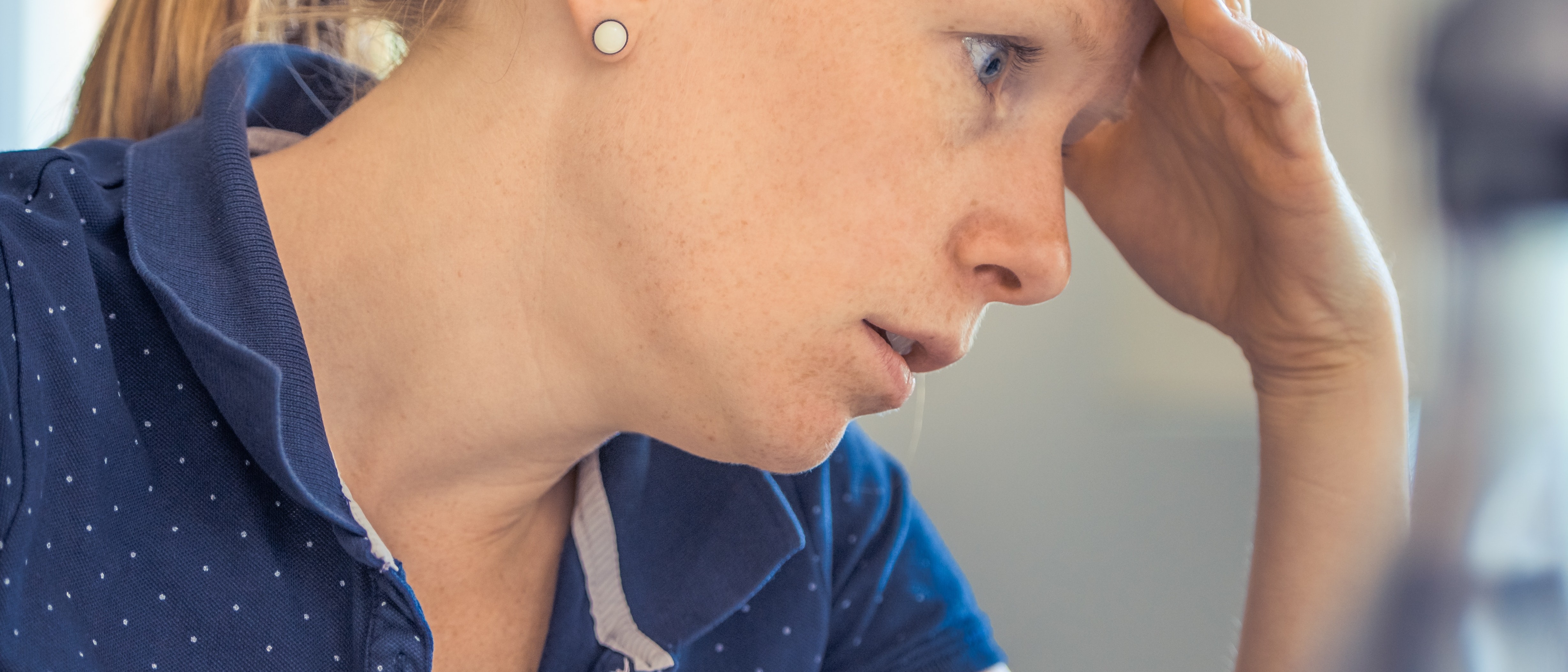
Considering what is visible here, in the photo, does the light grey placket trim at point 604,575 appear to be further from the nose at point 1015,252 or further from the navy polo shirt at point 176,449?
the nose at point 1015,252

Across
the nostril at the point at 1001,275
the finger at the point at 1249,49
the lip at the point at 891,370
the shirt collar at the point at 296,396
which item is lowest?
the shirt collar at the point at 296,396

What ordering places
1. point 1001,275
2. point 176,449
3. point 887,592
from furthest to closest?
point 887,592, point 1001,275, point 176,449

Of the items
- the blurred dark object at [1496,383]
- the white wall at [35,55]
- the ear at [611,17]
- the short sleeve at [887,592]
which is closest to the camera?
the blurred dark object at [1496,383]

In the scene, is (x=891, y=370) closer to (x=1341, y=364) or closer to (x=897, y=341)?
(x=897, y=341)

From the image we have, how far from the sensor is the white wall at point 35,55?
174 centimetres

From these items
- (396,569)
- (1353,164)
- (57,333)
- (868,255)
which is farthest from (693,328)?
(1353,164)

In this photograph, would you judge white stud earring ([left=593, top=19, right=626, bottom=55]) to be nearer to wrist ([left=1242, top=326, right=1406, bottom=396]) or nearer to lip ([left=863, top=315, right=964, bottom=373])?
lip ([left=863, top=315, right=964, bottom=373])

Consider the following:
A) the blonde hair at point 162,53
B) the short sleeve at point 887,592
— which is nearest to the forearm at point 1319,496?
the short sleeve at point 887,592

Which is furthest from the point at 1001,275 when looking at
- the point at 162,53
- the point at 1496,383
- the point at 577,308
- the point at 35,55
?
the point at 35,55

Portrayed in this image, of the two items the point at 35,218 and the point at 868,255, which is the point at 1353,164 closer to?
the point at 868,255

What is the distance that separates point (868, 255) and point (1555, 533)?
438mm

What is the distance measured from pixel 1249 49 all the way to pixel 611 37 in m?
0.39

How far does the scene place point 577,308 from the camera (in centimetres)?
69

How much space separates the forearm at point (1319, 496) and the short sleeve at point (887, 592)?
222 mm
